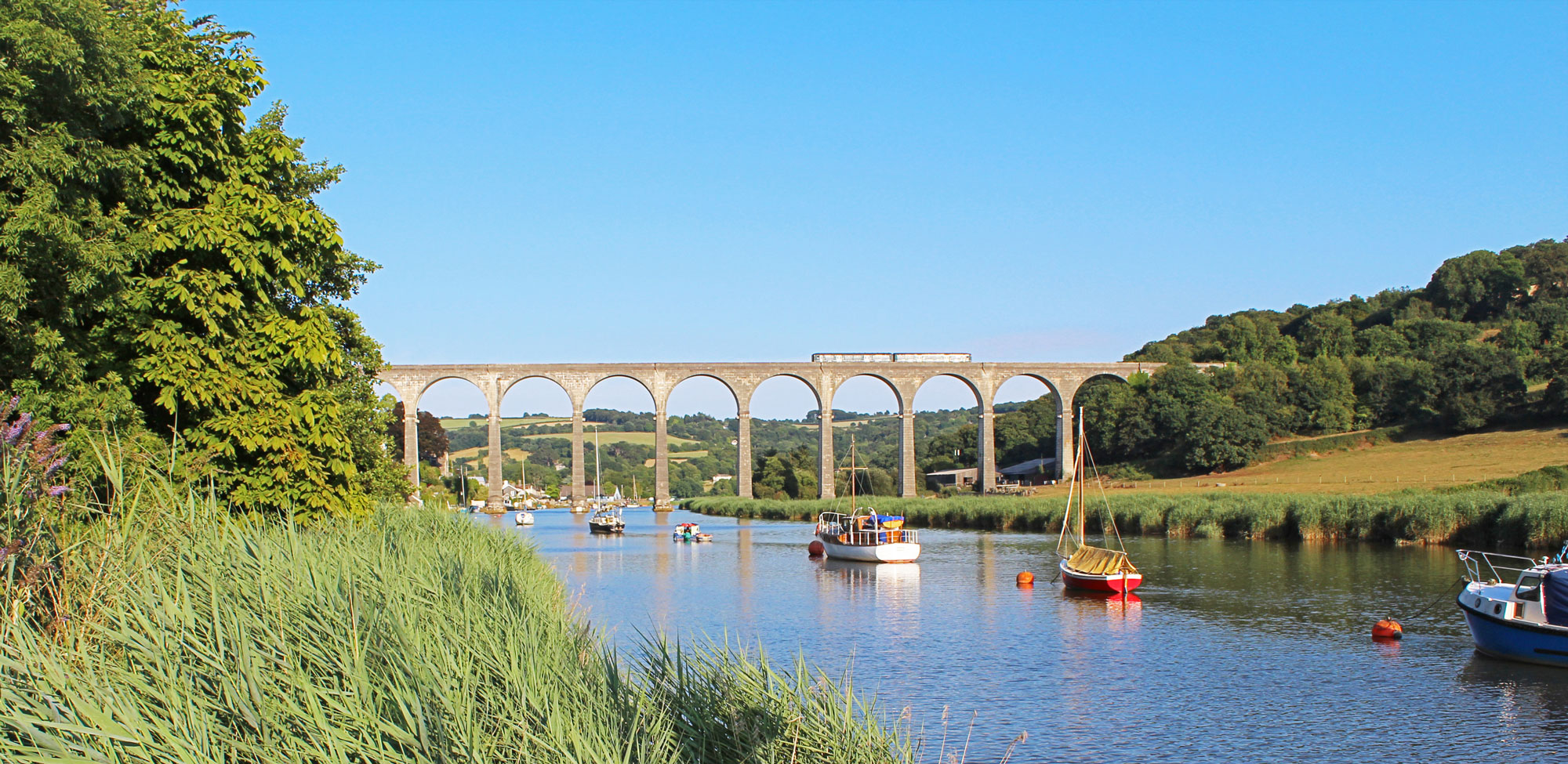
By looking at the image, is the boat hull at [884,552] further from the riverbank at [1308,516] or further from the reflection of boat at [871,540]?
the riverbank at [1308,516]

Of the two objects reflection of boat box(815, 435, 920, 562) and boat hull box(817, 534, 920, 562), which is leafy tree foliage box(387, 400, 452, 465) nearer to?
reflection of boat box(815, 435, 920, 562)

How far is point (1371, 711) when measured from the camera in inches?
466

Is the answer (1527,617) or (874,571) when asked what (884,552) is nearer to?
(874,571)

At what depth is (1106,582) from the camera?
21.6 meters

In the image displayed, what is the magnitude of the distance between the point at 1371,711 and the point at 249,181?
42.3 feet

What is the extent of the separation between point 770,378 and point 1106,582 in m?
45.3

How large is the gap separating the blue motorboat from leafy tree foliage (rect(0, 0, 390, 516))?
1391 centimetres

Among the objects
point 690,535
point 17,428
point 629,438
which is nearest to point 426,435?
point 690,535

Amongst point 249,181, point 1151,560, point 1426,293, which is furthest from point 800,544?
point 1426,293

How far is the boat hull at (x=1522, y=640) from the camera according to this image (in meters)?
13.8

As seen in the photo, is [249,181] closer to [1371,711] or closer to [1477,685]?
[1371,711]

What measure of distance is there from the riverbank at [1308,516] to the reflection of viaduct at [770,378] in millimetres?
15460

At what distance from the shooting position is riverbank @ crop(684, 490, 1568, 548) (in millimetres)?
24641

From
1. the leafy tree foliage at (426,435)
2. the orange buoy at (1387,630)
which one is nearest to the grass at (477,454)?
the leafy tree foliage at (426,435)
